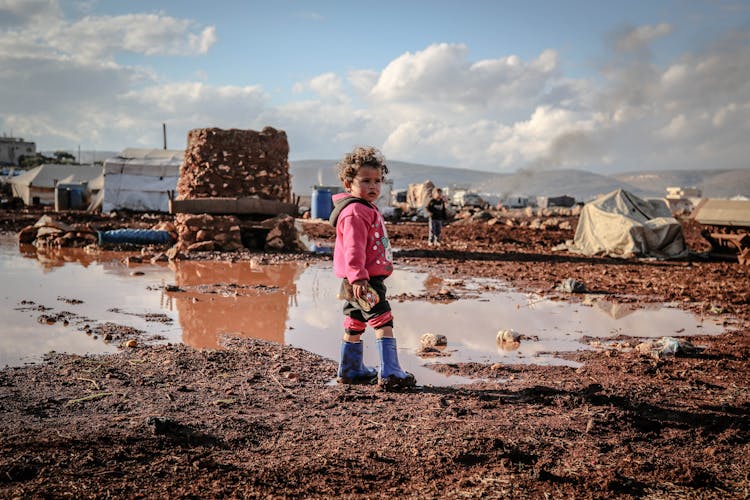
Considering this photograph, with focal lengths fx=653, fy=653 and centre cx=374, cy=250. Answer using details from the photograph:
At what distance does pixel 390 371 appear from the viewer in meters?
4.59

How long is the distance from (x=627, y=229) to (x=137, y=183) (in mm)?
24054

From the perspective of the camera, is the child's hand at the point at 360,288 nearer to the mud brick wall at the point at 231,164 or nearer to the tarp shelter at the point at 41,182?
the mud brick wall at the point at 231,164

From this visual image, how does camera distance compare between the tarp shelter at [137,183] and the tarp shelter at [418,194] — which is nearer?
the tarp shelter at [137,183]

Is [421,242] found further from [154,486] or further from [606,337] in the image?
[154,486]

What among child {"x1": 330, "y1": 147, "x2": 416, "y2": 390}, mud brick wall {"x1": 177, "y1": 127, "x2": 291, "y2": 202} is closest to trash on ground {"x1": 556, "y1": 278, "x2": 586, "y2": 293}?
child {"x1": 330, "y1": 147, "x2": 416, "y2": 390}

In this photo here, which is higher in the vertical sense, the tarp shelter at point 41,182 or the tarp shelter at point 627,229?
the tarp shelter at point 41,182

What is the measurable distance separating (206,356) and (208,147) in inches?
500

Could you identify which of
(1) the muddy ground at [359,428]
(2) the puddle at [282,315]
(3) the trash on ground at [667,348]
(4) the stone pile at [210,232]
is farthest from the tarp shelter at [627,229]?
(1) the muddy ground at [359,428]

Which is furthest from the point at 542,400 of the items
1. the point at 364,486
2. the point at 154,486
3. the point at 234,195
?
the point at 234,195

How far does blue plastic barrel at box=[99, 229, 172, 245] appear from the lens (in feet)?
51.2

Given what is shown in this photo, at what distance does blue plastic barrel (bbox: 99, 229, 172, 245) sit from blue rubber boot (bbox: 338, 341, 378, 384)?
1232 centimetres

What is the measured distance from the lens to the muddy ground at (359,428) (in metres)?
2.91

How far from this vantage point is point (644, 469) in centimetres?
318

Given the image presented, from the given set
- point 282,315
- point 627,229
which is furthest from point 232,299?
point 627,229
